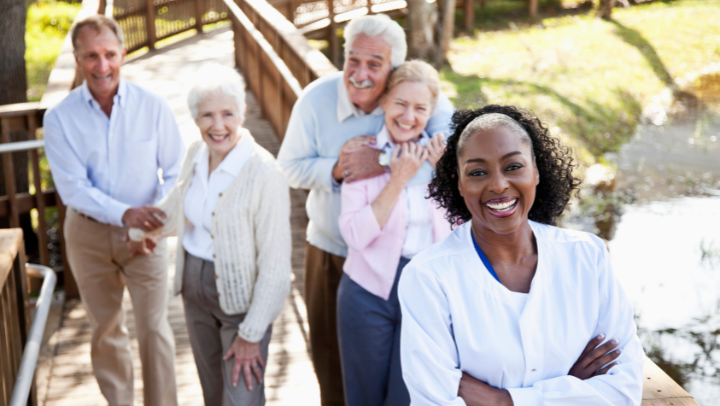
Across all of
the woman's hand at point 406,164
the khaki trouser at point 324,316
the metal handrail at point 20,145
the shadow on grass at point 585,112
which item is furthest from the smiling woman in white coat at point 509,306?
the shadow on grass at point 585,112

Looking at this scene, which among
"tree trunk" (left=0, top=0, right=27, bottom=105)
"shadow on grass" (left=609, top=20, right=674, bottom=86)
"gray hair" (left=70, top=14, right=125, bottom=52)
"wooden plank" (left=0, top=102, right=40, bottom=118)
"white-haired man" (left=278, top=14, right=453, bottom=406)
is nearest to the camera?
"white-haired man" (left=278, top=14, right=453, bottom=406)

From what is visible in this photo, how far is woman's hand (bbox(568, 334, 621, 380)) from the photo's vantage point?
1673 millimetres

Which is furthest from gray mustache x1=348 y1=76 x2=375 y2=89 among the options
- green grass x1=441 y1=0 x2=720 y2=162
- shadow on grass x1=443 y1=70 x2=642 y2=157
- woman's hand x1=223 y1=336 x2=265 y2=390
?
shadow on grass x1=443 y1=70 x2=642 y2=157

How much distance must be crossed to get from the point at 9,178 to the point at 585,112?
799 cm

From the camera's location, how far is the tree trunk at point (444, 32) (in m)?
12.5

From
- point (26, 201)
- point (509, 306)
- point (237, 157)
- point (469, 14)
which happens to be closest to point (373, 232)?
point (237, 157)

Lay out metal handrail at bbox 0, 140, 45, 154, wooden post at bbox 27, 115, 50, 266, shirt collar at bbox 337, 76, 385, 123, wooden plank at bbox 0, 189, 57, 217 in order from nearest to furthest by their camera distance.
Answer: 1. shirt collar at bbox 337, 76, 385, 123
2. metal handrail at bbox 0, 140, 45, 154
3. wooden post at bbox 27, 115, 50, 266
4. wooden plank at bbox 0, 189, 57, 217

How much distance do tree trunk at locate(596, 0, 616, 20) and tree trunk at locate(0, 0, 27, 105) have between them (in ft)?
42.3

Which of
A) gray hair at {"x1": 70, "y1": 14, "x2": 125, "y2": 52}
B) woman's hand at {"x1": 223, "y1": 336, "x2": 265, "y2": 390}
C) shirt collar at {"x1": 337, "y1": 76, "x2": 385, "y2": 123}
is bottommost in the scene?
woman's hand at {"x1": 223, "y1": 336, "x2": 265, "y2": 390}

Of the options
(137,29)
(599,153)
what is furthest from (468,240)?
(137,29)

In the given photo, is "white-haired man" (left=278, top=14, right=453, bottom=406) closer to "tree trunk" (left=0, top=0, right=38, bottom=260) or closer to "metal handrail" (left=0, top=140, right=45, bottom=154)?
"metal handrail" (left=0, top=140, right=45, bottom=154)

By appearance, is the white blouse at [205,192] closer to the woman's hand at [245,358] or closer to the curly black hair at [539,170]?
the woman's hand at [245,358]

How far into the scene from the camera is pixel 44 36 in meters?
14.9

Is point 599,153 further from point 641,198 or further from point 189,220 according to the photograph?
point 189,220
